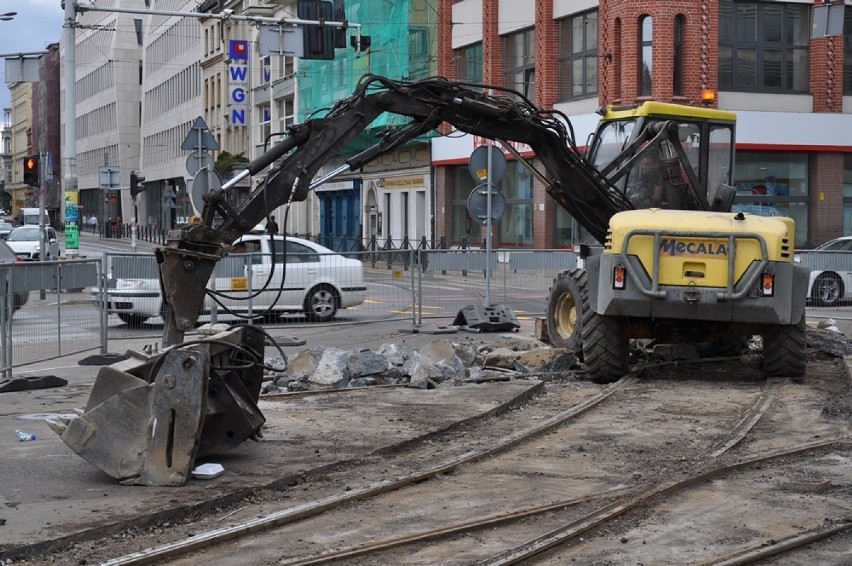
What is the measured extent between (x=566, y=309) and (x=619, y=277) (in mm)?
3241

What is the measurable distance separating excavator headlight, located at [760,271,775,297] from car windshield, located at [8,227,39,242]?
A: 38.9m

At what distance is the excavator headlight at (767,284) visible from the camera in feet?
44.2

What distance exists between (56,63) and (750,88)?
362 feet

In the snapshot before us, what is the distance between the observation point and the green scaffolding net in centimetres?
5103

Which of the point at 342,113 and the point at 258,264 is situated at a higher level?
the point at 342,113

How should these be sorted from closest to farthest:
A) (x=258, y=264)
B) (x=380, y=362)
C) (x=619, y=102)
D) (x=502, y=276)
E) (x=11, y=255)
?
(x=380, y=362)
(x=258, y=264)
(x=502, y=276)
(x=11, y=255)
(x=619, y=102)

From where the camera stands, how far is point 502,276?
929 inches

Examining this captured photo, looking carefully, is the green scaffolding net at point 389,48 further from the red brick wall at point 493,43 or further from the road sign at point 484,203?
the road sign at point 484,203

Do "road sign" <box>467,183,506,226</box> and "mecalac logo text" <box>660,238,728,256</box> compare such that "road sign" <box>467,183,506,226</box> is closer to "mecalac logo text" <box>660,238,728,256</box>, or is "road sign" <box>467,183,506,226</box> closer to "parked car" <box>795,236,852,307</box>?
"parked car" <box>795,236,852,307</box>

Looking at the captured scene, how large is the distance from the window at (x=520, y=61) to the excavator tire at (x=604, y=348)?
30.0 metres

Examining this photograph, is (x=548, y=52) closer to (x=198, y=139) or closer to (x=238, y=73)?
(x=238, y=73)

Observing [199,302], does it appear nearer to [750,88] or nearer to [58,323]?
[58,323]

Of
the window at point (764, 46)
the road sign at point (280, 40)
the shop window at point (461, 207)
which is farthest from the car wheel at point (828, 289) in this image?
the shop window at point (461, 207)

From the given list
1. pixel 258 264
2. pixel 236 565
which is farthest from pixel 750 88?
pixel 236 565
